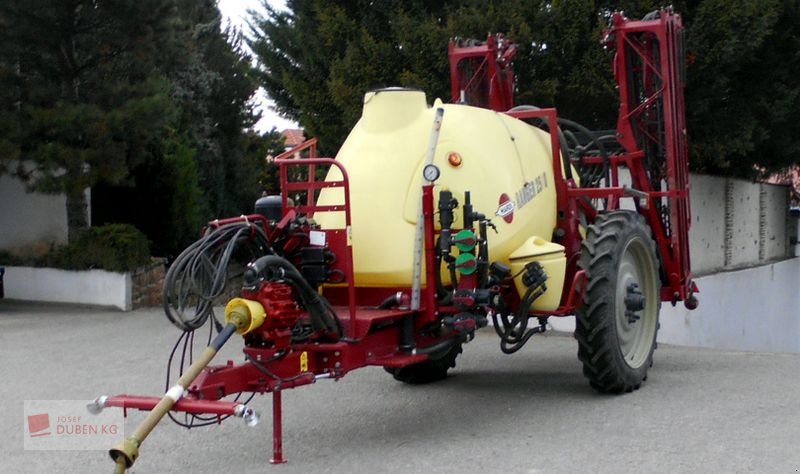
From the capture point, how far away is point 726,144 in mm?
14336

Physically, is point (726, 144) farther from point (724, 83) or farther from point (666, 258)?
point (666, 258)

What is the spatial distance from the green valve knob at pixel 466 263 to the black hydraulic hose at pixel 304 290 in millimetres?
900

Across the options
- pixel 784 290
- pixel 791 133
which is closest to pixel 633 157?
pixel 791 133

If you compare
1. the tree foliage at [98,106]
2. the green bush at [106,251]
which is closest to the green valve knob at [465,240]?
the tree foliage at [98,106]

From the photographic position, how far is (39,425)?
7.85 m

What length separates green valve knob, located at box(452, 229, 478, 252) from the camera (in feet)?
22.8

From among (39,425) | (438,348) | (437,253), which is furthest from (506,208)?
(39,425)

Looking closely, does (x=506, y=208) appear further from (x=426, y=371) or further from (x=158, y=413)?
(x=158, y=413)

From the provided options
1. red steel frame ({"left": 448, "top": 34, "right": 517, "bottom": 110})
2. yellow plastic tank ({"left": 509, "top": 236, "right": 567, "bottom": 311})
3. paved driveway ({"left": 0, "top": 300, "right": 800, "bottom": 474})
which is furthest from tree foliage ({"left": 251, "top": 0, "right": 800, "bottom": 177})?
yellow plastic tank ({"left": 509, "top": 236, "right": 567, "bottom": 311})

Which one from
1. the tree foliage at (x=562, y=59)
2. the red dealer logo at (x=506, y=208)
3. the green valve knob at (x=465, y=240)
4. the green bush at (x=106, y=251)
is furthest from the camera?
the green bush at (x=106, y=251)

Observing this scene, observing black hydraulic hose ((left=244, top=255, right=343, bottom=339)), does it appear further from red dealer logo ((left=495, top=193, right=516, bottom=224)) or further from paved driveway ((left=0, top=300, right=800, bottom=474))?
red dealer logo ((left=495, top=193, right=516, bottom=224))

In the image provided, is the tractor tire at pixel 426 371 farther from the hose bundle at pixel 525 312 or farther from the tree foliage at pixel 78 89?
the tree foliage at pixel 78 89

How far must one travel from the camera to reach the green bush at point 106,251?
16.8 metres

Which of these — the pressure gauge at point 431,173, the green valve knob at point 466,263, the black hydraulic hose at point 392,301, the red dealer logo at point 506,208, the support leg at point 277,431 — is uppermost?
the pressure gauge at point 431,173
